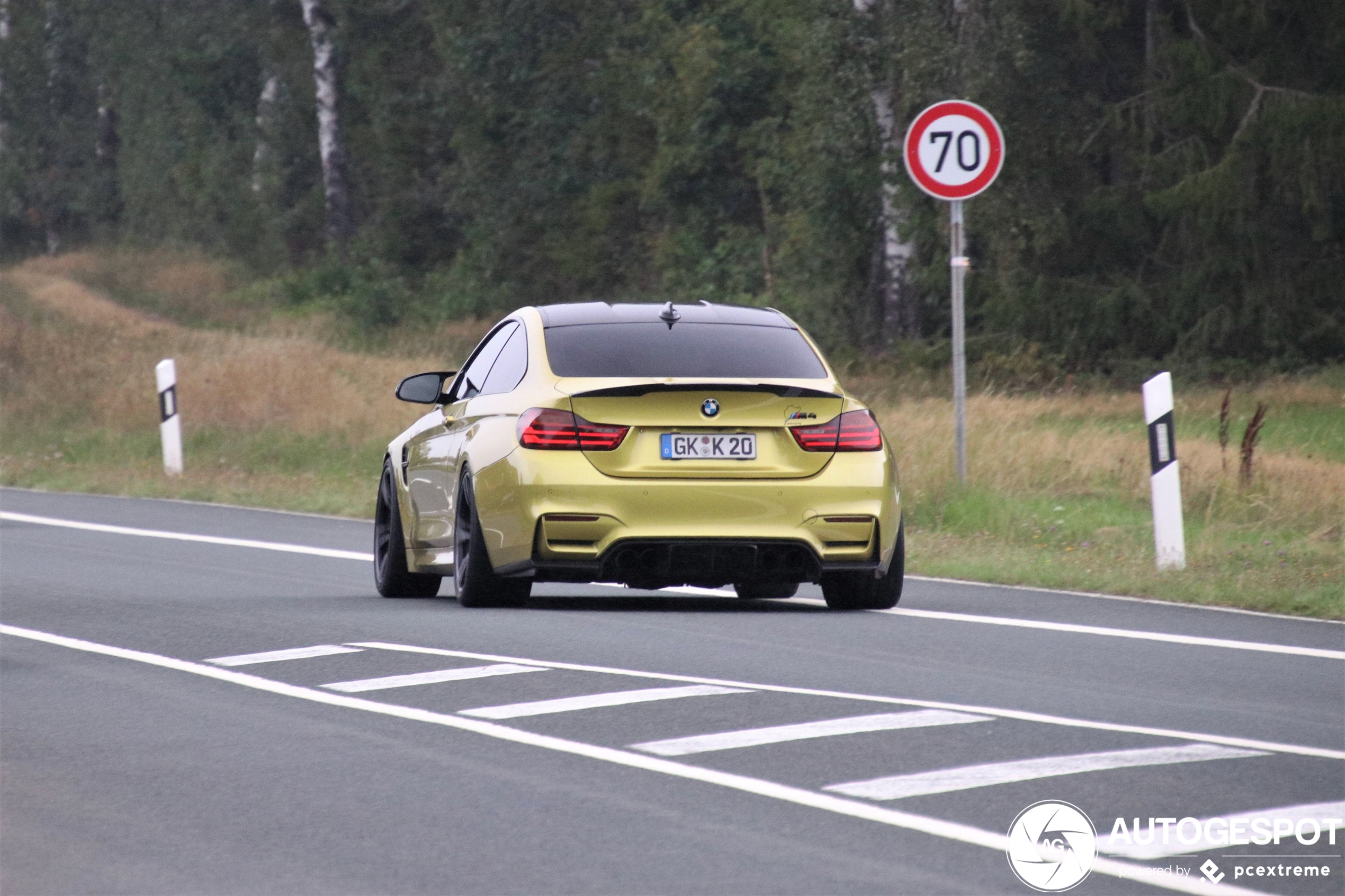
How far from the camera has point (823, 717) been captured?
792cm

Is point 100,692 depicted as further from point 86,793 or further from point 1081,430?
point 1081,430

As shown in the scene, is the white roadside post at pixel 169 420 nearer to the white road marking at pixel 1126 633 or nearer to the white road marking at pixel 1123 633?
the white road marking at pixel 1123 633

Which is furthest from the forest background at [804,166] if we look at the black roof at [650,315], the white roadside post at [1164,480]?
the black roof at [650,315]

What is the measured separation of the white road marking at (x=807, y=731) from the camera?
736cm

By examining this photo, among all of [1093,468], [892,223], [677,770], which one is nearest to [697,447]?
[677,770]

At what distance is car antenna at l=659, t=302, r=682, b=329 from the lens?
11469 millimetres

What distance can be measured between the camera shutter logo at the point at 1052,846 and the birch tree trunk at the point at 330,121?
59.5 m

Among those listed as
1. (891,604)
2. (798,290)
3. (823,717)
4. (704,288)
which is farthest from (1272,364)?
(823,717)

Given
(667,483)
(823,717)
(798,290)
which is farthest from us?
(798,290)

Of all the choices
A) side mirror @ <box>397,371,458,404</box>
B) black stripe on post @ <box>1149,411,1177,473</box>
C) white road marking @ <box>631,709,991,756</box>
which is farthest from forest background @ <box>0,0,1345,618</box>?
white road marking @ <box>631,709,991,756</box>

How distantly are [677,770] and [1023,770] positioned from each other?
103 cm

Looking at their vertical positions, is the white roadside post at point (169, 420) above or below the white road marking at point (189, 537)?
above

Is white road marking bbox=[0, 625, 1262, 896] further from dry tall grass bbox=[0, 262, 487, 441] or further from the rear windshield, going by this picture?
dry tall grass bbox=[0, 262, 487, 441]

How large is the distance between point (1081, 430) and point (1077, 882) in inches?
669
